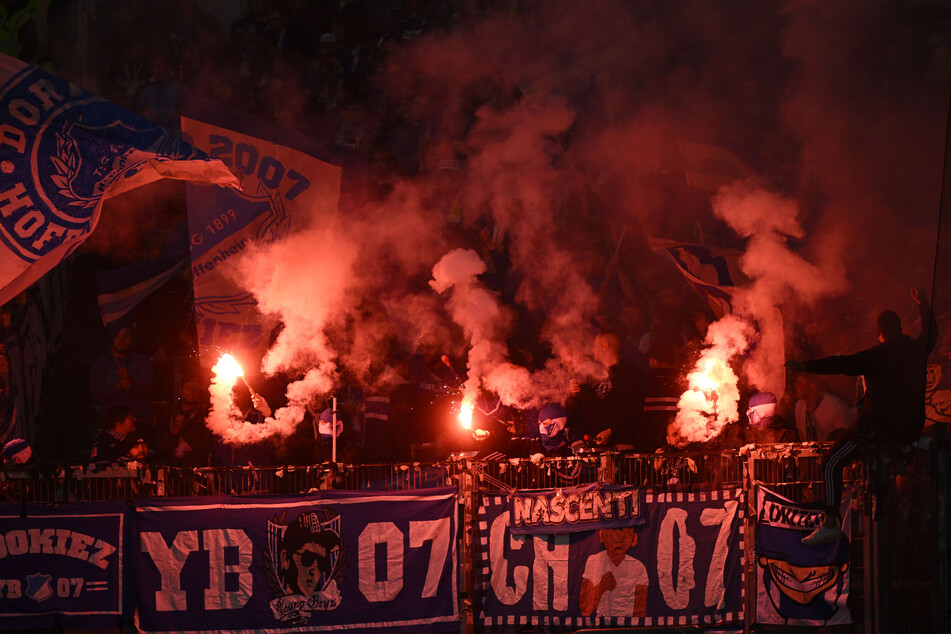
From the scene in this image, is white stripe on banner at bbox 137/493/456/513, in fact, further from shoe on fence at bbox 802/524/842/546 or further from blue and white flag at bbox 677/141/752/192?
blue and white flag at bbox 677/141/752/192

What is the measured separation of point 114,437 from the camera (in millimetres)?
9484

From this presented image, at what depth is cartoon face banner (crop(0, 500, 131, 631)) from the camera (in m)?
7.50

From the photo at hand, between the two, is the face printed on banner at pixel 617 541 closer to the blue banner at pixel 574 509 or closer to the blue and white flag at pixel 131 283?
the blue banner at pixel 574 509

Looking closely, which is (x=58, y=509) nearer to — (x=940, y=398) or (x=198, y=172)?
(x=198, y=172)

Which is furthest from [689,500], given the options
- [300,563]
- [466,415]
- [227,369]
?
[227,369]

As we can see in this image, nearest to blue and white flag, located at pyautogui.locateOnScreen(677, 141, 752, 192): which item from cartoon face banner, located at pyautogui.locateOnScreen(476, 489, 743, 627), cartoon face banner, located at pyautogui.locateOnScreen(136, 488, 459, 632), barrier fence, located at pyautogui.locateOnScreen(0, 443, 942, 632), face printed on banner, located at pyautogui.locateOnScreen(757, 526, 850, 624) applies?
barrier fence, located at pyautogui.locateOnScreen(0, 443, 942, 632)

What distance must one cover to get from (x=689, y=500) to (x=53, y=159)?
5361mm

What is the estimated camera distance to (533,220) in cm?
1122

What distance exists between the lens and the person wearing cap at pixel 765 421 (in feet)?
27.5

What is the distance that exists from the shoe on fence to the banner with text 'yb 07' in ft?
20.0

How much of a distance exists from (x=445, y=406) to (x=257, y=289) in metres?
2.42

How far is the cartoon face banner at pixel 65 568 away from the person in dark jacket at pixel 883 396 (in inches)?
197

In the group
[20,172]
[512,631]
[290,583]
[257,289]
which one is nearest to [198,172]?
[20,172]

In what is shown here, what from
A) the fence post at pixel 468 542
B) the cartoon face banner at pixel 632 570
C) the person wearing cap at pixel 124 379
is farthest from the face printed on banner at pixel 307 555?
the person wearing cap at pixel 124 379
